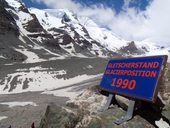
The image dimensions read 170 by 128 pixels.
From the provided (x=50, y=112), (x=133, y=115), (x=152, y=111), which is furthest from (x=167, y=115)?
(x=50, y=112)

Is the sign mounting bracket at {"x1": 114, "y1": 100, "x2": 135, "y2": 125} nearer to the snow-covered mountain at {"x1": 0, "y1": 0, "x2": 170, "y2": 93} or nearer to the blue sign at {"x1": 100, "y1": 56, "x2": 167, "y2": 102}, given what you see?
the blue sign at {"x1": 100, "y1": 56, "x2": 167, "y2": 102}

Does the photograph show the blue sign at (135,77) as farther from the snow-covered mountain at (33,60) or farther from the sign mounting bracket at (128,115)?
the snow-covered mountain at (33,60)

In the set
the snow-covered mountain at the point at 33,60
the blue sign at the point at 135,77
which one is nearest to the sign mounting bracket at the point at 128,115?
the blue sign at the point at 135,77

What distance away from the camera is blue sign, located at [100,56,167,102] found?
28.9 ft

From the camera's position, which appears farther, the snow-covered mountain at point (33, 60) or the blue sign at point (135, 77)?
the snow-covered mountain at point (33, 60)

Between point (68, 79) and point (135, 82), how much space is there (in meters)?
57.3

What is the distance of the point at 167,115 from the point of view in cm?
973

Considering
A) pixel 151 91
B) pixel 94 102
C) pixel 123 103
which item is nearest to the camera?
pixel 151 91

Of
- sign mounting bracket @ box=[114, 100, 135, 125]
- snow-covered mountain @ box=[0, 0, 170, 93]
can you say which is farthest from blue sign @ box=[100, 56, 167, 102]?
snow-covered mountain @ box=[0, 0, 170, 93]

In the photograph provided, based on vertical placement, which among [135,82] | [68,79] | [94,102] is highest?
[135,82]

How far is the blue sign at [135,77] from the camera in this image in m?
8.82

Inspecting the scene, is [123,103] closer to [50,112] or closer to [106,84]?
[106,84]

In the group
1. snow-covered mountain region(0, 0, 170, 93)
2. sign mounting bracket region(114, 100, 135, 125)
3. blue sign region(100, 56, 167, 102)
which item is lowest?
snow-covered mountain region(0, 0, 170, 93)

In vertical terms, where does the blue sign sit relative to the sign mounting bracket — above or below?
above
